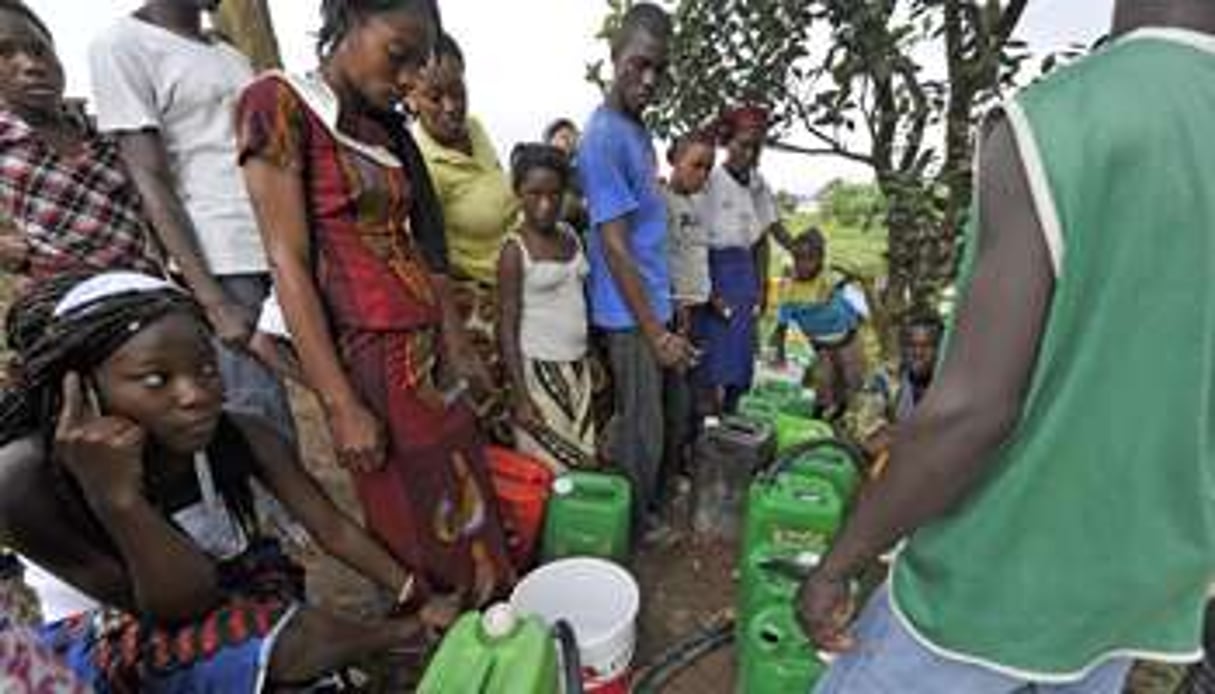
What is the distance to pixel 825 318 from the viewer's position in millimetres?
5027

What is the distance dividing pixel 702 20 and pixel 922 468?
126 inches

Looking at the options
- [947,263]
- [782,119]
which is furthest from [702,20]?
[947,263]

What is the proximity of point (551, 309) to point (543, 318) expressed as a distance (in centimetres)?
4

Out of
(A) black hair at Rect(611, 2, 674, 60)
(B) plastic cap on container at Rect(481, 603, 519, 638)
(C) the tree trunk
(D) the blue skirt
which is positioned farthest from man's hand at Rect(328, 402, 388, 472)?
(C) the tree trunk

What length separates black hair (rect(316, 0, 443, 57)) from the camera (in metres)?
1.67

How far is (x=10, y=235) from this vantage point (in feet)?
6.79

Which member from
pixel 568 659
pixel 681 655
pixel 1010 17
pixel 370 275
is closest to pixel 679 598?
pixel 681 655

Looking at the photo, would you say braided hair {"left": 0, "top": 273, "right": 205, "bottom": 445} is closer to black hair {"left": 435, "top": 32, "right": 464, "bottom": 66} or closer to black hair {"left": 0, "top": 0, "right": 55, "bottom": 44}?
black hair {"left": 0, "top": 0, "right": 55, "bottom": 44}

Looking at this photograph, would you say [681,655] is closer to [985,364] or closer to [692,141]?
[985,364]

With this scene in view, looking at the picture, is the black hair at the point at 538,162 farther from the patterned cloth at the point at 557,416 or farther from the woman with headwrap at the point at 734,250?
the woman with headwrap at the point at 734,250

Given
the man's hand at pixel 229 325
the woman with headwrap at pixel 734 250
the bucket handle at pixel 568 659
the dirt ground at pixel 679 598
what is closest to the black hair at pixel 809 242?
the woman with headwrap at pixel 734 250

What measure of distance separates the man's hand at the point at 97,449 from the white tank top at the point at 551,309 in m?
1.62

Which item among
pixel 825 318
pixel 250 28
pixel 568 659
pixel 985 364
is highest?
pixel 250 28

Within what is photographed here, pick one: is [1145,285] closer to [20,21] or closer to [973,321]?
[973,321]
